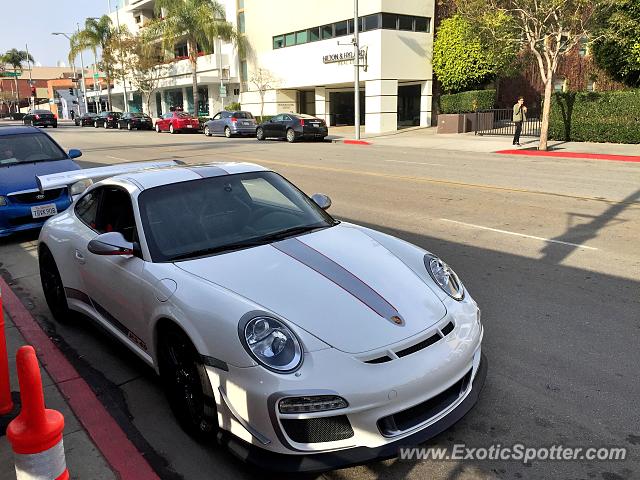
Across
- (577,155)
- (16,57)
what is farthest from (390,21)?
(16,57)

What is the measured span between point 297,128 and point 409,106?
12.7m

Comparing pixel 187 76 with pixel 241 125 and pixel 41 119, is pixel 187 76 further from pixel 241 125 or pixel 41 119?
pixel 241 125

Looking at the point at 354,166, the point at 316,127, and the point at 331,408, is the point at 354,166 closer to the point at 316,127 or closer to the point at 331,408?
the point at 316,127

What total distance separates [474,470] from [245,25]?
46197 mm

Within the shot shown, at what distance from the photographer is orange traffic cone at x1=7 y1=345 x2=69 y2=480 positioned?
211 cm

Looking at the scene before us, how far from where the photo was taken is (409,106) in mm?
37625

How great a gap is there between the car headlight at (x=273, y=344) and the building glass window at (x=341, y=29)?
3461 centimetres

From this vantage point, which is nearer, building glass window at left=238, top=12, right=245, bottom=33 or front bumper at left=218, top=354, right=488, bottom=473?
front bumper at left=218, top=354, right=488, bottom=473

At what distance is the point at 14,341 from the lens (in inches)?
194

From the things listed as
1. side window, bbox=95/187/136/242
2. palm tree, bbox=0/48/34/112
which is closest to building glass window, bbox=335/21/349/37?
side window, bbox=95/187/136/242

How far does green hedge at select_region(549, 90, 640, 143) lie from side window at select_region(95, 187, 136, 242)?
71.0 feet

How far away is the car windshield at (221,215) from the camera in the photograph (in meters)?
3.76

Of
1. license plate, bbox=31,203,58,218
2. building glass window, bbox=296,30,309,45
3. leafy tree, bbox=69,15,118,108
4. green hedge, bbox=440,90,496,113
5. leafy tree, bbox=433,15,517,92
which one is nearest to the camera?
license plate, bbox=31,203,58,218

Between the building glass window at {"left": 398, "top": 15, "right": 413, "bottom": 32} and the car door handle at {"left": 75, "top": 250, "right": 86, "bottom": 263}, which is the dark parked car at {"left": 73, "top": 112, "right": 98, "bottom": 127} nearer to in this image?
the building glass window at {"left": 398, "top": 15, "right": 413, "bottom": 32}
